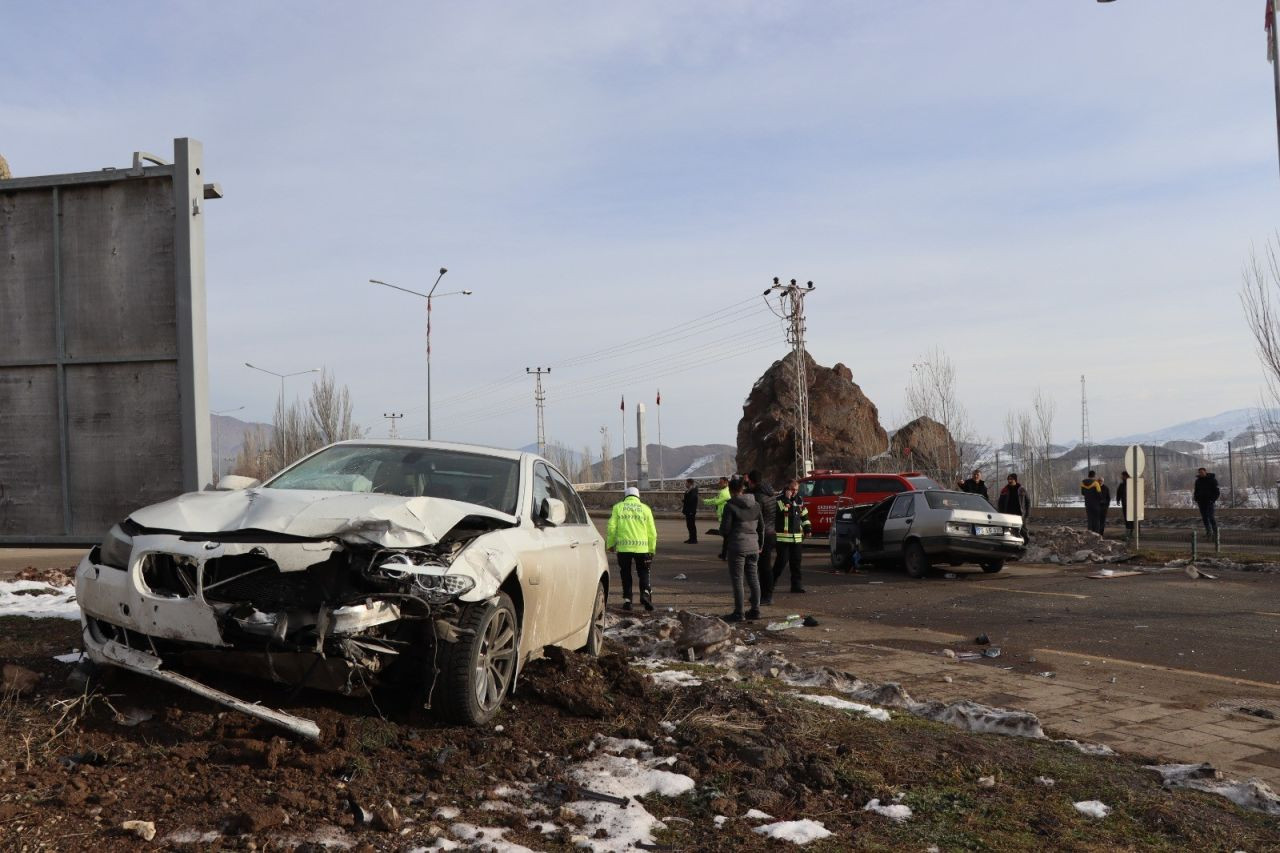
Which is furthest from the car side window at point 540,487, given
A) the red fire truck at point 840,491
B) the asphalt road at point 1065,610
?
the red fire truck at point 840,491

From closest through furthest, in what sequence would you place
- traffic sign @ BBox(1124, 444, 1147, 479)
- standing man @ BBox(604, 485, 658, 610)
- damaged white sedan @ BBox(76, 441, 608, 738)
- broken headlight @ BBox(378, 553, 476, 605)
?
damaged white sedan @ BBox(76, 441, 608, 738)
broken headlight @ BBox(378, 553, 476, 605)
standing man @ BBox(604, 485, 658, 610)
traffic sign @ BBox(1124, 444, 1147, 479)

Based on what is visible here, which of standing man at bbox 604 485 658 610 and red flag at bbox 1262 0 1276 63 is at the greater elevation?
red flag at bbox 1262 0 1276 63

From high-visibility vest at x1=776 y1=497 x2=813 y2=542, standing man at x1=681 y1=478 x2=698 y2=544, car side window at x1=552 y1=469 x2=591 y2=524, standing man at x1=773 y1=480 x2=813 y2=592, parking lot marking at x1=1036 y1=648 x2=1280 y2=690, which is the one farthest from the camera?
standing man at x1=681 y1=478 x2=698 y2=544

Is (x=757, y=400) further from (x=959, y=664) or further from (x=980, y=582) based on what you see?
(x=959, y=664)

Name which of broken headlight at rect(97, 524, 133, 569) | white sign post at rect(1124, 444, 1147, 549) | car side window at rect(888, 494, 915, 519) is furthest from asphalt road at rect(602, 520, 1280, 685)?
broken headlight at rect(97, 524, 133, 569)

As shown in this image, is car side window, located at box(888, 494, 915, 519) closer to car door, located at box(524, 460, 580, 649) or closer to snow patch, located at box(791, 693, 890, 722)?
snow patch, located at box(791, 693, 890, 722)

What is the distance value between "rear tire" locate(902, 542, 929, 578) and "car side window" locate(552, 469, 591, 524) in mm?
11314

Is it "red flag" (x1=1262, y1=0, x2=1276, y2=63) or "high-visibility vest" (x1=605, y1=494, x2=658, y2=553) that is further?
"red flag" (x1=1262, y1=0, x2=1276, y2=63)

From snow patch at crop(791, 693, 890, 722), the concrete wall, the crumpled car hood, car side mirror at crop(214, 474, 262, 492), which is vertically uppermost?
the concrete wall

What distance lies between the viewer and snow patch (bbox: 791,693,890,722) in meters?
6.98

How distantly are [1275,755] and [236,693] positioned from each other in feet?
20.3

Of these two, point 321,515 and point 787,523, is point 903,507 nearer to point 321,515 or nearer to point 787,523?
point 787,523

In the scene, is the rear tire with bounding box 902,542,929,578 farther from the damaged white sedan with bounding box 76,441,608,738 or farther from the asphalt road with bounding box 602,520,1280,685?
the damaged white sedan with bounding box 76,441,608,738

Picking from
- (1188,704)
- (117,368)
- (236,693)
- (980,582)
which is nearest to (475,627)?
(236,693)
